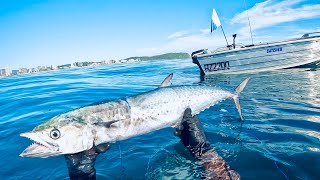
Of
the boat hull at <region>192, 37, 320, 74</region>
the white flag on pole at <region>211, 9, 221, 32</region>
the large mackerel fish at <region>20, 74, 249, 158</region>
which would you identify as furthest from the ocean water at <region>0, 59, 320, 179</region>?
the white flag on pole at <region>211, 9, 221, 32</region>

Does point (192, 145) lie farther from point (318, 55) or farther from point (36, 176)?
point (318, 55)

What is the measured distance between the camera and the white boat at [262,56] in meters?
14.9

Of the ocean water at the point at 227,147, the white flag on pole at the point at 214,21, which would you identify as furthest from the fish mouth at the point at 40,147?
the white flag on pole at the point at 214,21

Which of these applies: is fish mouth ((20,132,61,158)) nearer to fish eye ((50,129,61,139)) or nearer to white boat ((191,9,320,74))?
fish eye ((50,129,61,139))

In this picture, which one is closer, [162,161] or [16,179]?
[16,179]

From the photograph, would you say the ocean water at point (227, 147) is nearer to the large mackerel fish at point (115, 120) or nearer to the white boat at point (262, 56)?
the large mackerel fish at point (115, 120)

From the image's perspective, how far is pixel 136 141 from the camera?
5898mm

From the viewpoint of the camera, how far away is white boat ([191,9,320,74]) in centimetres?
1486

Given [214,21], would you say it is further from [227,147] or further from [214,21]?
[227,147]

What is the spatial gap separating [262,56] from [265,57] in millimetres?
190

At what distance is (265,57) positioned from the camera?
15594 mm

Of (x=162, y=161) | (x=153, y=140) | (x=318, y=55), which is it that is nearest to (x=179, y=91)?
(x=162, y=161)

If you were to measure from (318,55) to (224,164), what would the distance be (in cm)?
1399

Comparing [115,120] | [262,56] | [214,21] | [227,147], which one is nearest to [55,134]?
[115,120]
